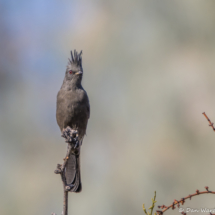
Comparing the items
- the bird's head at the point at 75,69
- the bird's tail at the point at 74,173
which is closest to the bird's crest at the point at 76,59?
the bird's head at the point at 75,69

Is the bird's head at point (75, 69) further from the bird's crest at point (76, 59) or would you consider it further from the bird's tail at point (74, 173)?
the bird's tail at point (74, 173)

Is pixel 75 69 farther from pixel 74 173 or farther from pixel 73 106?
pixel 74 173

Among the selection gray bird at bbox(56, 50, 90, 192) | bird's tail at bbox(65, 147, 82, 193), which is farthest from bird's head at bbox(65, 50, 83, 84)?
bird's tail at bbox(65, 147, 82, 193)

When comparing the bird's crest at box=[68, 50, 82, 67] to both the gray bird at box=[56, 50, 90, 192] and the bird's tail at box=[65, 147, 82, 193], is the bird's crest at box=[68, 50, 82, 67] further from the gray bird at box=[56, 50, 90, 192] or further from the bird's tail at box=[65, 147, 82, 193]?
the bird's tail at box=[65, 147, 82, 193]

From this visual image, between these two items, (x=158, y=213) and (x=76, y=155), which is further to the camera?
(x=76, y=155)

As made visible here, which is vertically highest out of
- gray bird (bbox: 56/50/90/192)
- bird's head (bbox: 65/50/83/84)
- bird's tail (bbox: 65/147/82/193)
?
bird's head (bbox: 65/50/83/84)

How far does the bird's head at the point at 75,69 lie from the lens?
6.00 meters

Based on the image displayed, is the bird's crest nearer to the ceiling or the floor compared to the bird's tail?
nearer to the ceiling

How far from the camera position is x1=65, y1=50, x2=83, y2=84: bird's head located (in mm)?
5996

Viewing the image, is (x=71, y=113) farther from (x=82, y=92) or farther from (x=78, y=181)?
(x=78, y=181)

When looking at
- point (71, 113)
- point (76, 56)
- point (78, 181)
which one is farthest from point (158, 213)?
point (76, 56)

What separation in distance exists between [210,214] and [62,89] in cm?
419

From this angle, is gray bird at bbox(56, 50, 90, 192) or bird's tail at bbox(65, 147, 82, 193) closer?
bird's tail at bbox(65, 147, 82, 193)

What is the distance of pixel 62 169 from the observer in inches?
117
